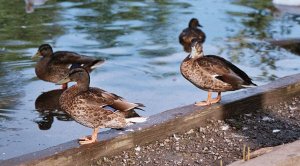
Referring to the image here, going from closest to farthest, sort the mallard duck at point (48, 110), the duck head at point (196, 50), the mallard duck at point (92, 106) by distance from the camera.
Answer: the mallard duck at point (92, 106) < the duck head at point (196, 50) < the mallard duck at point (48, 110)

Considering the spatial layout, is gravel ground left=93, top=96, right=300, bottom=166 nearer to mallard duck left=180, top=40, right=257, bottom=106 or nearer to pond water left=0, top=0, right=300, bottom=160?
mallard duck left=180, top=40, right=257, bottom=106

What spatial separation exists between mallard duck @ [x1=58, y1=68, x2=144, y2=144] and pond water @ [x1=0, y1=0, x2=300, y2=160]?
85 centimetres

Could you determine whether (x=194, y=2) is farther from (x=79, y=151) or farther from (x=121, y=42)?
(x=79, y=151)

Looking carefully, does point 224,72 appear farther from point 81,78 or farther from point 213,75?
point 81,78

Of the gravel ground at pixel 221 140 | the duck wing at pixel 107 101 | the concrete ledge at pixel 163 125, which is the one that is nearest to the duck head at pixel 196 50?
the concrete ledge at pixel 163 125

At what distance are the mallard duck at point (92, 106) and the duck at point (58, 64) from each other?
10.3ft

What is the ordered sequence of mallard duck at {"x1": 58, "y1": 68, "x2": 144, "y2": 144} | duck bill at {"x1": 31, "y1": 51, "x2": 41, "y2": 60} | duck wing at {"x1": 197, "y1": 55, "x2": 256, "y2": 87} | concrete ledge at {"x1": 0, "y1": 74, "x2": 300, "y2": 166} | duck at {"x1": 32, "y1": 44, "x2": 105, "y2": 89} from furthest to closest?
duck bill at {"x1": 31, "y1": 51, "x2": 41, "y2": 60} → duck at {"x1": 32, "y1": 44, "x2": 105, "y2": 89} → duck wing at {"x1": 197, "y1": 55, "x2": 256, "y2": 87} → mallard duck at {"x1": 58, "y1": 68, "x2": 144, "y2": 144} → concrete ledge at {"x1": 0, "y1": 74, "x2": 300, "y2": 166}

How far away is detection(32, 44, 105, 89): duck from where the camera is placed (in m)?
8.57

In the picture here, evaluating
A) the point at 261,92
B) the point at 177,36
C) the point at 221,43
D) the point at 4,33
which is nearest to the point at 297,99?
the point at 261,92

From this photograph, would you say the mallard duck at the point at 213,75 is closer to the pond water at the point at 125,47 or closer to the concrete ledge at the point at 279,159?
the pond water at the point at 125,47

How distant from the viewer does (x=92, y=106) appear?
207 inches

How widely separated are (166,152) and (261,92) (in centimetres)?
163

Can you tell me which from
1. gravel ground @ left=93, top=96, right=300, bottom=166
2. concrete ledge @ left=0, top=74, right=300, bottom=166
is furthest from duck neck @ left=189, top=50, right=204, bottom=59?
gravel ground @ left=93, top=96, right=300, bottom=166

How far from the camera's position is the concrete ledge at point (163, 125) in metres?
4.93
